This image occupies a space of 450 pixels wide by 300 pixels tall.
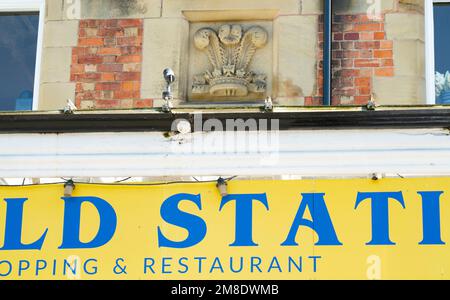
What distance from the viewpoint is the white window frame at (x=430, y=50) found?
967cm

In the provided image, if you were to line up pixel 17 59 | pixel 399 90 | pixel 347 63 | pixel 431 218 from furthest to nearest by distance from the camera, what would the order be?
pixel 17 59 → pixel 347 63 → pixel 399 90 → pixel 431 218

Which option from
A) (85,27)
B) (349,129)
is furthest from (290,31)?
(349,129)

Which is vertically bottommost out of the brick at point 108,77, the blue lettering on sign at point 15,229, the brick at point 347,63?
the blue lettering on sign at point 15,229

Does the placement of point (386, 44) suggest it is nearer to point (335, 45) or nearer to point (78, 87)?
point (335, 45)

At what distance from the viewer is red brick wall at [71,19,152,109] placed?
9.85 m

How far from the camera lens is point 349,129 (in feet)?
23.6

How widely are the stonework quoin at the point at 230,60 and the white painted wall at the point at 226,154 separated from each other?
2.45m

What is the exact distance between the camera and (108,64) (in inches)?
392

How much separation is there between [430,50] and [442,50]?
0.55 ft

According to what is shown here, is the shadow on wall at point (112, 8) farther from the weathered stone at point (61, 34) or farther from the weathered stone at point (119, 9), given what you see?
the weathered stone at point (61, 34)

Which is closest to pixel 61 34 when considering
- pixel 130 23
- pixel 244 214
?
pixel 130 23

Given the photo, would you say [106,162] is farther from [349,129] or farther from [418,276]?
[418,276]

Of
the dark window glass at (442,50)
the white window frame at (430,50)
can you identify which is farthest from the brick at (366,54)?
the dark window glass at (442,50)

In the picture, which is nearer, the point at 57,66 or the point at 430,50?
the point at 430,50
